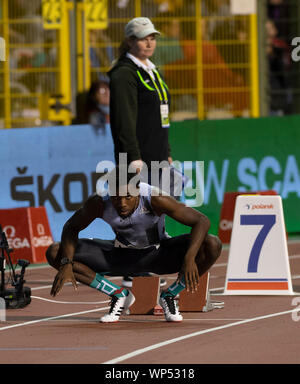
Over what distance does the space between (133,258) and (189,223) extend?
0.60m

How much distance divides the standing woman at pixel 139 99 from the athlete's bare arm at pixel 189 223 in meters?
1.19

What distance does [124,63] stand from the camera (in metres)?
11.4

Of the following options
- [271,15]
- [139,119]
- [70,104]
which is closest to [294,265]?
[139,119]

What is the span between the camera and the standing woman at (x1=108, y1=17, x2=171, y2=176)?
444 inches

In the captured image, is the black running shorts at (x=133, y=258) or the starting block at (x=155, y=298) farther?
the starting block at (x=155, y=298)

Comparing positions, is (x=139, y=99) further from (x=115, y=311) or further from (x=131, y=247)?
(x=115, y=311)

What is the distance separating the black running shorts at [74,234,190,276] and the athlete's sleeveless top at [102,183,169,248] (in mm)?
63

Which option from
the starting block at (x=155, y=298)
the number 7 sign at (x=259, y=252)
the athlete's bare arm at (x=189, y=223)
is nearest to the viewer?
the athlete's bare arm at (x=189, y=223)

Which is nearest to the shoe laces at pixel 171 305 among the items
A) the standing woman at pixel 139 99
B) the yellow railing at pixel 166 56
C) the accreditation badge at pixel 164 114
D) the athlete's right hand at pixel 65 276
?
the athlete's right hand at pixel 65 276

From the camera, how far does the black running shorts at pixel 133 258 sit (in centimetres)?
1027

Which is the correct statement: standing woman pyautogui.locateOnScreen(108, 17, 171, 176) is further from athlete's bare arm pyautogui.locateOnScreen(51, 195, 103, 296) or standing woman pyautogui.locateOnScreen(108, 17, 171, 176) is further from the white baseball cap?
athlete's bare arm pyautogui.locateOnScreen(51, 195, 103, 296)

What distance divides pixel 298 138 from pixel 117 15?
5536mm

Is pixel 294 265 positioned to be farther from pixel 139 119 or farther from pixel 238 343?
pixel 238 343

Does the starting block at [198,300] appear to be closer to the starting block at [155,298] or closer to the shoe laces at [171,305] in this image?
the starting block at [155,298]
